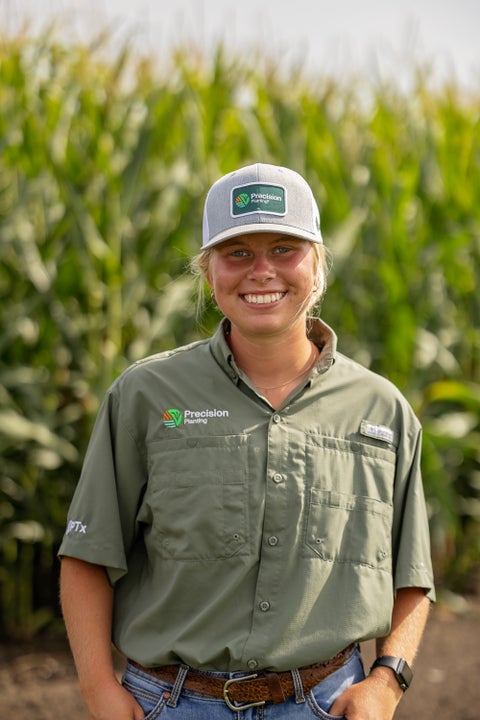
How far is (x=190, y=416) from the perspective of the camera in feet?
6.27

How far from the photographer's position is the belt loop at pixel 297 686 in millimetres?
1828

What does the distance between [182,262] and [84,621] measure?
106 inches

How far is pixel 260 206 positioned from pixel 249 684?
35.4 inches

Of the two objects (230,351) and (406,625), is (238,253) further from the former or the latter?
(406,625)

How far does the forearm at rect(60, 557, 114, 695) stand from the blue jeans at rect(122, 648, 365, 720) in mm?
79

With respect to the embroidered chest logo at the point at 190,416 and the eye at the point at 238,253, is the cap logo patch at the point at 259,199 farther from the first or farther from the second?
the embroidered chest logo at the point at 190,416

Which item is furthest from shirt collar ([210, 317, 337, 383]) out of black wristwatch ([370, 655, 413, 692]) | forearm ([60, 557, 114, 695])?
black wristwatch ([370, 655, 413, 692])

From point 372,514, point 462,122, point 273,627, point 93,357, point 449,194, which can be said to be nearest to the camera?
point 273,627

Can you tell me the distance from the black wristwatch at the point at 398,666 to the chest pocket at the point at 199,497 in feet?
1.26

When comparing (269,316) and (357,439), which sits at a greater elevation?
(269,316)

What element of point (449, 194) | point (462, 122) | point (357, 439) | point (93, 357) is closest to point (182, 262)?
point (93, 357)

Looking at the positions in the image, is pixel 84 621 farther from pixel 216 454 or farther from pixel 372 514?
pixel 372 514

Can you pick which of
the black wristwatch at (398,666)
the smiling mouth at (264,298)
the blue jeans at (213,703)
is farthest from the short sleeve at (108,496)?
the black wristwatch at (398,666)

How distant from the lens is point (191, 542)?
1.86m
